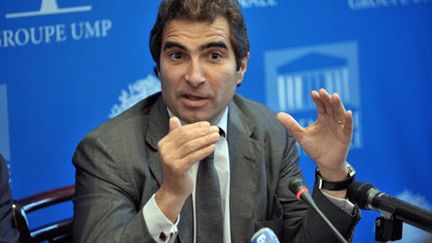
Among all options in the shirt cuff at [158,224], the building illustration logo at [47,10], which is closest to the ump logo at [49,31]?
the building illustration logo at [47,10]

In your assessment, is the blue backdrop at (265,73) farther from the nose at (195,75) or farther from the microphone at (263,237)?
the microphone at (263,237)

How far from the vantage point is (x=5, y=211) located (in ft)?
8.40

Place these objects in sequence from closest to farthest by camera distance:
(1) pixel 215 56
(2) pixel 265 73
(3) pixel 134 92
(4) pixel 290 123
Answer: (4) pixel 290 123
(1) pixel 215 56
(3) pixel 134 92
(2) pixel 265 73

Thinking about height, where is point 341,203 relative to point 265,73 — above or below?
below

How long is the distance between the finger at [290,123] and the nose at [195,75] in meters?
0.29

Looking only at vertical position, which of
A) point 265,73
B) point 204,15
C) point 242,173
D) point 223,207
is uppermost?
point 204,15

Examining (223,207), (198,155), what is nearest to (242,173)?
(223,207)

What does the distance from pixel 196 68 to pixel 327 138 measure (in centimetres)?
50

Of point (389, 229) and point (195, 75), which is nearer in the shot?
point (389, 229)

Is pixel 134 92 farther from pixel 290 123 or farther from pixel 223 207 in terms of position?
pixel 290 123

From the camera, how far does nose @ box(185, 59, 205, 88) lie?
8.26 ft

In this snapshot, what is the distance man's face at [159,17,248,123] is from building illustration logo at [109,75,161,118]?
134 centimetres

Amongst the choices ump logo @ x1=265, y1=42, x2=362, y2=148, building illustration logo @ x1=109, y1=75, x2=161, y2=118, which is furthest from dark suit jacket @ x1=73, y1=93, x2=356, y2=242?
ump logo @ x1=265, y1=42, x2=362, y2=148

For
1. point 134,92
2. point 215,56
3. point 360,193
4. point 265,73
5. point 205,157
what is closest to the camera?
point 360,193
